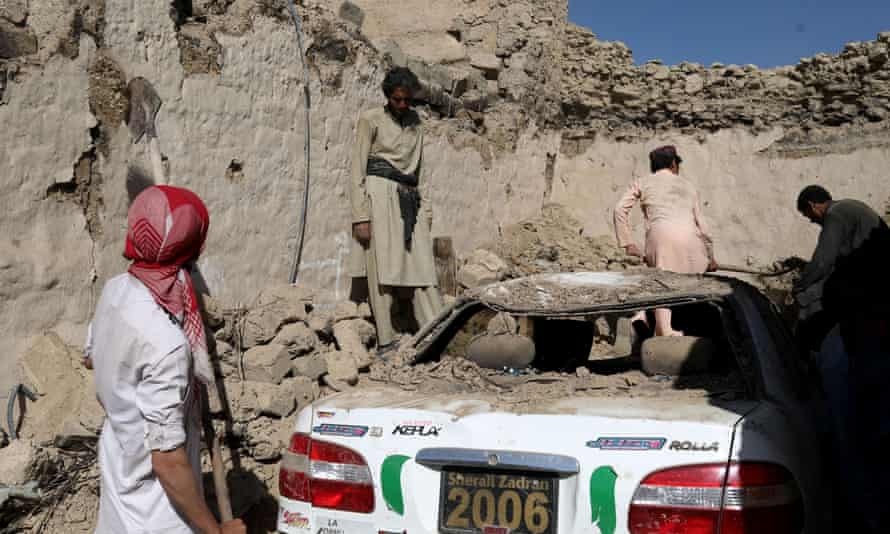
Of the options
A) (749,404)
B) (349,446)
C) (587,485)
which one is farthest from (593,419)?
(349,446)

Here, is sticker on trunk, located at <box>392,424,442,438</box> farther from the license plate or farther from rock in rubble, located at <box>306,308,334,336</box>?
rock in rubble, located at <box>306,308,334,336</box>

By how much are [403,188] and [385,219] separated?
285mm

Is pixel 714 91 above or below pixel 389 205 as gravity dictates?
above

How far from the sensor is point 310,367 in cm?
478

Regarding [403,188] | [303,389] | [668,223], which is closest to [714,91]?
[668,223]

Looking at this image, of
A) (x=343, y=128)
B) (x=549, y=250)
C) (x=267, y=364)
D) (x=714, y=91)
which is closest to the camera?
(x=267, y=364)

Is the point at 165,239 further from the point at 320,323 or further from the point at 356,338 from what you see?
the point at 356,338

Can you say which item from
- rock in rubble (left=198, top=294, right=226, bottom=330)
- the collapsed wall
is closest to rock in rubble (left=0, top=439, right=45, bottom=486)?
the collapsed wall

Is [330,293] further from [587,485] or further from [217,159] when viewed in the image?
[587,485]

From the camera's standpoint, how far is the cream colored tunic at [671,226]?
17.9 feet

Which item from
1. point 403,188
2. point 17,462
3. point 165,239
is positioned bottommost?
point 17,462

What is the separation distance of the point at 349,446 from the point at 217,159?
302 centimetres

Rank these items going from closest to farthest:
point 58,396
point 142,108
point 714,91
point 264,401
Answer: point 58,396 < point 264,401 < point 142,108 < point 714,91

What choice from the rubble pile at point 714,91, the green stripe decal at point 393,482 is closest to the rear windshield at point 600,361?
the green stripe decal at point 393,482
